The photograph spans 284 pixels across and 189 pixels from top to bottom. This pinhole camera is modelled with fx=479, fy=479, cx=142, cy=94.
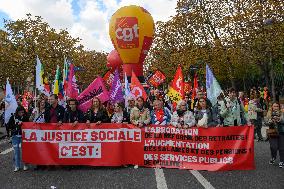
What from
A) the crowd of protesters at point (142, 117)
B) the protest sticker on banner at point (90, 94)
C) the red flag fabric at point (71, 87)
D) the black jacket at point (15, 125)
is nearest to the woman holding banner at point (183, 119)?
the crowd of protesters at point (142, 117)

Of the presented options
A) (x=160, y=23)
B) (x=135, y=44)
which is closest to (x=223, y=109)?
(x=135, y=44)

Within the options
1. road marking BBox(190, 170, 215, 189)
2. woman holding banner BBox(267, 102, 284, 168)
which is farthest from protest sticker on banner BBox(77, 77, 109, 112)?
woman holding banner BBox(267, 102, 284, 168)

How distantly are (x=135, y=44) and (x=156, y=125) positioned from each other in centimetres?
1979

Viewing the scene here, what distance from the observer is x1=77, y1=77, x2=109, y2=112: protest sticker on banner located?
12211 mm

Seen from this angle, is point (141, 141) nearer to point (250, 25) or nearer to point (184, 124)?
point (184, 124)

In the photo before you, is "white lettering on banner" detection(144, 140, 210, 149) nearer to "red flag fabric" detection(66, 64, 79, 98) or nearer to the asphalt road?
the asphalt road

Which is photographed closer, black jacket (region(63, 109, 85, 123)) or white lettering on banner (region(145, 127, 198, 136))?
white lettering on banner (region(145, 127, 198, 136))

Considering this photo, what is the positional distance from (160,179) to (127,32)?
70.2 ft

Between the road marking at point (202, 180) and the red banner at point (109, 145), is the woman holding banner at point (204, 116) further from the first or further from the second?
the road marking at point (202, 180)

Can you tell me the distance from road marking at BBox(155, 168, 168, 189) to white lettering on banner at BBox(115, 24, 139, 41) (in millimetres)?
20084

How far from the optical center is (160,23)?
4916 centimetres

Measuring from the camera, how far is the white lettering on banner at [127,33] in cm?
3017

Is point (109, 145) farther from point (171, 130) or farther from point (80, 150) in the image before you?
point (171, 130)

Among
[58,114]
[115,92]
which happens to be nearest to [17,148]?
[58,114]
